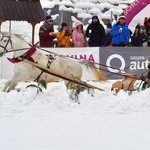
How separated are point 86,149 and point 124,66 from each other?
8.05m

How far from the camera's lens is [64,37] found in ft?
44.7

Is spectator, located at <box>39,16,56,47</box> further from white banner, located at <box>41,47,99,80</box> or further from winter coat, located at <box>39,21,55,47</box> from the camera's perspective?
white banner, located at <box>41,47,99,80</box>

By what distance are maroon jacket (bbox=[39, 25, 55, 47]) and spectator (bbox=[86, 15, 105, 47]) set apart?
979 mm

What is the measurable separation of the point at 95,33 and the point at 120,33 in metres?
0.63

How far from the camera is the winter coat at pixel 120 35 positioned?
13391 millimetres

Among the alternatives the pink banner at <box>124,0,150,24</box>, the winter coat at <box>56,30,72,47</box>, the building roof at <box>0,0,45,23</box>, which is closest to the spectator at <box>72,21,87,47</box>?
the winter coat at <box>56,30,72,47</box>

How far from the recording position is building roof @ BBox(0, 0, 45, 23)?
18.0 metres

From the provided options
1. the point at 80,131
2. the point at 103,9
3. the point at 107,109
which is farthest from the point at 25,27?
the point at 80,131

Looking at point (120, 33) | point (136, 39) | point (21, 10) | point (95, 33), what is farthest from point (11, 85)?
point (21, 10)

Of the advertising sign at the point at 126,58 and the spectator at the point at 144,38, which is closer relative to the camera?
the advertising sign at the point at 126,58

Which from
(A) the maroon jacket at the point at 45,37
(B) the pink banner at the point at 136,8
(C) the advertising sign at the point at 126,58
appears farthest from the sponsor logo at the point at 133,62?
(B) the pink banner at the point at 136,8

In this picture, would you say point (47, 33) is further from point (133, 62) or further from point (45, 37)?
point (133, 62)

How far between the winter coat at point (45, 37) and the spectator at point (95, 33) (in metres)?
0.98

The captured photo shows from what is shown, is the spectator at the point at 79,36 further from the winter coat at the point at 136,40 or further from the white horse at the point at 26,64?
the white horse at the point at 26,64
